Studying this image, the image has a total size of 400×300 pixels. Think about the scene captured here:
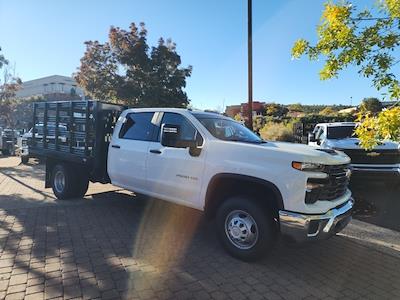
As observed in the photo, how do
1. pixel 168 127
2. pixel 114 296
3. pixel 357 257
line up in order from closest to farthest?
pixel 114 296, pixel 357 257, pixel 168 127

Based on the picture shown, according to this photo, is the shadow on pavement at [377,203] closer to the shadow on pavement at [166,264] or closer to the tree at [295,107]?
the shadow on pavement at [166,264]

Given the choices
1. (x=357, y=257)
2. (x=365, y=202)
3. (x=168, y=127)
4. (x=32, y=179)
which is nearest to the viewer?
(x=357, y=257)

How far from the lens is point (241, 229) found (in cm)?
474

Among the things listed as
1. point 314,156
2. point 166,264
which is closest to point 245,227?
point 166,264

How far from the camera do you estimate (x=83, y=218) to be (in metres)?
6.60

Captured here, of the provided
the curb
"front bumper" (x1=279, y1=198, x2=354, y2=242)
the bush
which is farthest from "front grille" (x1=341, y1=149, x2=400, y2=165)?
the bush

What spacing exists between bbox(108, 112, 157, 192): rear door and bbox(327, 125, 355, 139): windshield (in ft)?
21.5

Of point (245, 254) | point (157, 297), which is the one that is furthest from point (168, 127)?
point (157, 297)

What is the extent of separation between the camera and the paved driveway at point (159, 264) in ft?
12.9

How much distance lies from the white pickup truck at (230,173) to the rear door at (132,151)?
17mm

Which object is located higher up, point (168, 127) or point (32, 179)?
point (168, 127)

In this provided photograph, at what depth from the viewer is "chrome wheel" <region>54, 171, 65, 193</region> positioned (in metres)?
8.04

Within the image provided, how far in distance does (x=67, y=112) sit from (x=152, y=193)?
10.0ft

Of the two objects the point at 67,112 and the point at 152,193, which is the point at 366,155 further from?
the point at 67,112
